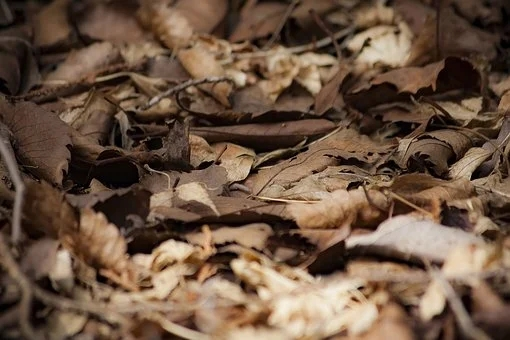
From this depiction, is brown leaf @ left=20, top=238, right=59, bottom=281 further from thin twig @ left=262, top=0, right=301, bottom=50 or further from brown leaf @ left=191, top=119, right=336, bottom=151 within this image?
thin twig @ left=262, top=0, right=301, bottom=50

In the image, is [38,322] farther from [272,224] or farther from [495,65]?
[495,65]

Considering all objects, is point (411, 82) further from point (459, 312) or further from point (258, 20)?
point (459, 312)

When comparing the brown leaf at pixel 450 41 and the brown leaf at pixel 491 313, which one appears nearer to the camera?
the brown leaf at pixel 491 313

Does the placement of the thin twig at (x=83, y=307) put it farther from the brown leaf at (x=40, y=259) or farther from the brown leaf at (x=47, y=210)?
the brown leaf at (x=47, y=210)

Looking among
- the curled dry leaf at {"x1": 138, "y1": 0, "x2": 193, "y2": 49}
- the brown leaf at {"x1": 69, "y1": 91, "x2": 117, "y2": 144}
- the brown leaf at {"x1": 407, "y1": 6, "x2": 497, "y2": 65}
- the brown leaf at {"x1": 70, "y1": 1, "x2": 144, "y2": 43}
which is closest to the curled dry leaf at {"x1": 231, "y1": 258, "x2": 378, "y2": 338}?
the brown leaf at {"x1": 69, "y1": 91, "x2": 117, "y2": 144}

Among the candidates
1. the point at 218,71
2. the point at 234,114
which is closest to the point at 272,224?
the point at 234,114

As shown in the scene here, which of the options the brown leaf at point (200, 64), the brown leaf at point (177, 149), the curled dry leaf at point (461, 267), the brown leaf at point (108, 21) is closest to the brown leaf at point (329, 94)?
the brown leaf at point (200, 64)

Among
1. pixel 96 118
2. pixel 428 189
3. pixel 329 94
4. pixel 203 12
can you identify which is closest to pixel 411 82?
pixel 329 94
